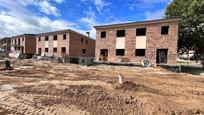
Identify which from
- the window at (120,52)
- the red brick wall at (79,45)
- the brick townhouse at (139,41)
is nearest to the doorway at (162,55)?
the brick townhouse at (139,41)

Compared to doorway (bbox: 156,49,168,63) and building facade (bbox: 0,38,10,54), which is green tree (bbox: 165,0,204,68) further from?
building facade (bbox: 0,38,10,54)

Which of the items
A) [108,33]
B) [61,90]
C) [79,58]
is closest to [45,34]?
[79,58]

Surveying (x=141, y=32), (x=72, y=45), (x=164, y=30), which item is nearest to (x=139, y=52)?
(x=141, y=32)

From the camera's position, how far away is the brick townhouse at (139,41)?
73.6 feet

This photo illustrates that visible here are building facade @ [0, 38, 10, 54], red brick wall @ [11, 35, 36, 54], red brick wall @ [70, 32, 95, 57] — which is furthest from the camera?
building facade @ [0, 38, 10, 54]

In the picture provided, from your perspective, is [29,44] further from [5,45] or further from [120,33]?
[120,33]

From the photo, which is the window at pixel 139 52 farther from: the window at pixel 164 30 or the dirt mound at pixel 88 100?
the dirt mound at pixel 88 100

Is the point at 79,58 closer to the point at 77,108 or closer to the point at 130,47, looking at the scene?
the point at 130,47

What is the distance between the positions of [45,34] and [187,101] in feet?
123

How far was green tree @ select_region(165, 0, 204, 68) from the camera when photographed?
24703mm

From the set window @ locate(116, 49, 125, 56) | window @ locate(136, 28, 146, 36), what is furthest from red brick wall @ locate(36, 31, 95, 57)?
window @ locate(136, 28, 146, 36)

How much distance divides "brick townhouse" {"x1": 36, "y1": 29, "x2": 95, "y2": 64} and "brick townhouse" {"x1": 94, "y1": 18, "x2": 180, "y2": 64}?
8778 mm

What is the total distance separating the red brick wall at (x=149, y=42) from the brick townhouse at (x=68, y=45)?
9.32m

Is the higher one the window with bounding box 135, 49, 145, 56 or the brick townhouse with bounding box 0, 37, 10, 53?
the brick townhouse with bounding box 0, 37, 10, 53
